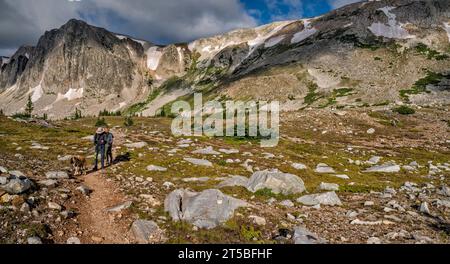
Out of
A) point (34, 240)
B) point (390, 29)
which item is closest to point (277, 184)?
point (34, 240)

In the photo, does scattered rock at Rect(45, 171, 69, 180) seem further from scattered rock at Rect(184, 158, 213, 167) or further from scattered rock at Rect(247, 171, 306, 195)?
scattered rock at Rect(247, 171, 306, 195)

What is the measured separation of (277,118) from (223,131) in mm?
9159

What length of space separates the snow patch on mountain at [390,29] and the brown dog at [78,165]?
138 m

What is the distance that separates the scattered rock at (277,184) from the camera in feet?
57.0

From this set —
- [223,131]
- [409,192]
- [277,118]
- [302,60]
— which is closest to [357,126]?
[277,118]

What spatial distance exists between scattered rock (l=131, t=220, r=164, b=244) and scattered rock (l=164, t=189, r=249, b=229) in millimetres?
1050

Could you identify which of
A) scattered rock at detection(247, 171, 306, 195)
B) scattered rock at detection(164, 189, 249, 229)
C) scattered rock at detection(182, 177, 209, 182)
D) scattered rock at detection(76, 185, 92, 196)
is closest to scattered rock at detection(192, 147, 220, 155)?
scattered rock at detection(182, 177, 209, 182)

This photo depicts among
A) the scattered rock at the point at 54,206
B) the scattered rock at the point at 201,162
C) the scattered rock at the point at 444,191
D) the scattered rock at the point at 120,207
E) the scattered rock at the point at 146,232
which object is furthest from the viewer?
the scattered rock at the point at 201,162

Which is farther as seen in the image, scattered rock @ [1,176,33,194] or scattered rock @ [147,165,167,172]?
scattered rock @ [147,165,167,172]

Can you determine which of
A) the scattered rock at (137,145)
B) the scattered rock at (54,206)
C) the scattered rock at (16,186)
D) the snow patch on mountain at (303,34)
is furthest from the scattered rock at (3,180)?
the snow patch on mountain at (303,34)

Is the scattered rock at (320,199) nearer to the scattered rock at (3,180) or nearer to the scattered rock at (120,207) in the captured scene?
the scattered rock at (120,207)

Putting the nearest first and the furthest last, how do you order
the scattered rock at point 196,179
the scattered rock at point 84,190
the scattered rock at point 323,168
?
the scattered rock at point 84,190
the scattered rock at point 196,179
the scattered rock at point 323,168

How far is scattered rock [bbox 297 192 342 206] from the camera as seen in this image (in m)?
16.1

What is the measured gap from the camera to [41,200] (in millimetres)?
14211
